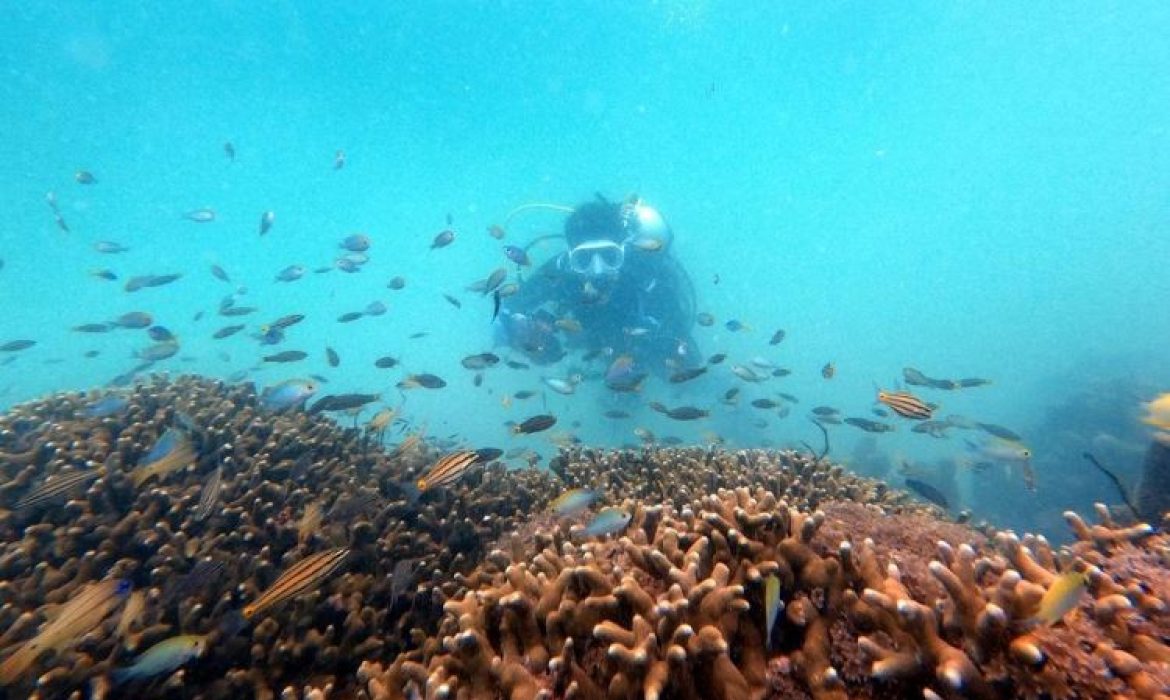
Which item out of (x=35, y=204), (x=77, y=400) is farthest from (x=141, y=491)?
(x=35, y=204)

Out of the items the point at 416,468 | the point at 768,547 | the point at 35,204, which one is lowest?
the point at 416,468

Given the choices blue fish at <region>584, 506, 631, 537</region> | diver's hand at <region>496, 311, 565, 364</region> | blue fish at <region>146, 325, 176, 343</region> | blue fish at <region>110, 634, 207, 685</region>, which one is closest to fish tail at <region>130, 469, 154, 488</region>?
blue fish at <region>110, 634, 207, 685</region>

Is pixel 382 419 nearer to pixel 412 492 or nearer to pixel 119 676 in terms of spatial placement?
pixel 412 492

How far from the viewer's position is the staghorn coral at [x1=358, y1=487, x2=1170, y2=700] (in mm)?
2066

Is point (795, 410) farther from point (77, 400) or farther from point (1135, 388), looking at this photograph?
point (77, 400)

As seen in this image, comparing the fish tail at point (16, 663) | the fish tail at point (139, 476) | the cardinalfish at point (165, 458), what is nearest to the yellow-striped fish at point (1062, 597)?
the fish tail at point (16, 663)

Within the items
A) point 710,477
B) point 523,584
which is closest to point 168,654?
point 523,584

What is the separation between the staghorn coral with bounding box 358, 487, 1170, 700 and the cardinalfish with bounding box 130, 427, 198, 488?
2834mm

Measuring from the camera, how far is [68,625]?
9.34ft

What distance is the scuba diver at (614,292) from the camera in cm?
1483

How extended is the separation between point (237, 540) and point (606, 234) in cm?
1338

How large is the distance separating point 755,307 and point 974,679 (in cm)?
12708

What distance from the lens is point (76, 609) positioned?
114 inches

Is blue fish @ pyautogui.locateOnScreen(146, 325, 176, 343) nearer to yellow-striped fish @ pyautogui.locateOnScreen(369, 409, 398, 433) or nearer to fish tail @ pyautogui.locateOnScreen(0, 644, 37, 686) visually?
yellow-striped fish @ pyautogui.locateOnScreen(369, 409, 398, 433)
